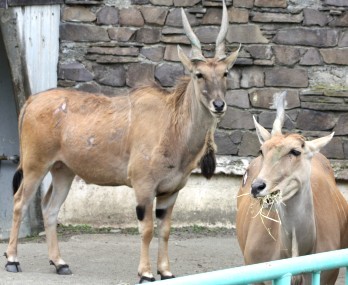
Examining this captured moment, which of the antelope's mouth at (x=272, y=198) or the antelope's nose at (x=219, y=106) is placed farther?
the antelope's nose at (x=219, y=106)

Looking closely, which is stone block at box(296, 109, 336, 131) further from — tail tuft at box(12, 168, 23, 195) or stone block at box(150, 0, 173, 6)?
tail tuft at box(12, 168, 23, 195)

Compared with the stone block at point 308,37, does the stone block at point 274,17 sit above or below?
above

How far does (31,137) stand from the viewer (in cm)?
755

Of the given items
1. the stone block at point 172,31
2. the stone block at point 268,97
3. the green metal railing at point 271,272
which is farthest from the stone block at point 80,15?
the green metal railing at point 271,272

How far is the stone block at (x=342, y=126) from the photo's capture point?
895 centimetres

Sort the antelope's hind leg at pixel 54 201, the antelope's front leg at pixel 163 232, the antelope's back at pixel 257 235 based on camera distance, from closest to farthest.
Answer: the antelope's back at pixel 257 235 → the antelope's front leg at pixel 163 232 → the antelope's hind leg at pixel 54 201

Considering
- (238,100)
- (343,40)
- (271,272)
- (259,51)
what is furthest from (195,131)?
(271,272)

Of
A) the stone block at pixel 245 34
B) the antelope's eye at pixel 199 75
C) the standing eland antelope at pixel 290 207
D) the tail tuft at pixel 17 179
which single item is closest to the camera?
the standing eland antelope at pixel 290 207

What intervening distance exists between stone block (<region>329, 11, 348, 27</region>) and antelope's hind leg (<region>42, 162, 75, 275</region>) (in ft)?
9.55

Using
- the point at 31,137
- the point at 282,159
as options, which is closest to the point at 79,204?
the point at 31,137

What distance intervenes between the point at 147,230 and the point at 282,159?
Result: 82.0 inches

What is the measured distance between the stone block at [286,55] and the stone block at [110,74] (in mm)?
1442

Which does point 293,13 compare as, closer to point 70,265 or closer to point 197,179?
point 197,179

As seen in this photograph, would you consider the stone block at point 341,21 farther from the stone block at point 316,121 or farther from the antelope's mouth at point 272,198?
the antelope's mouth at point 272,198
